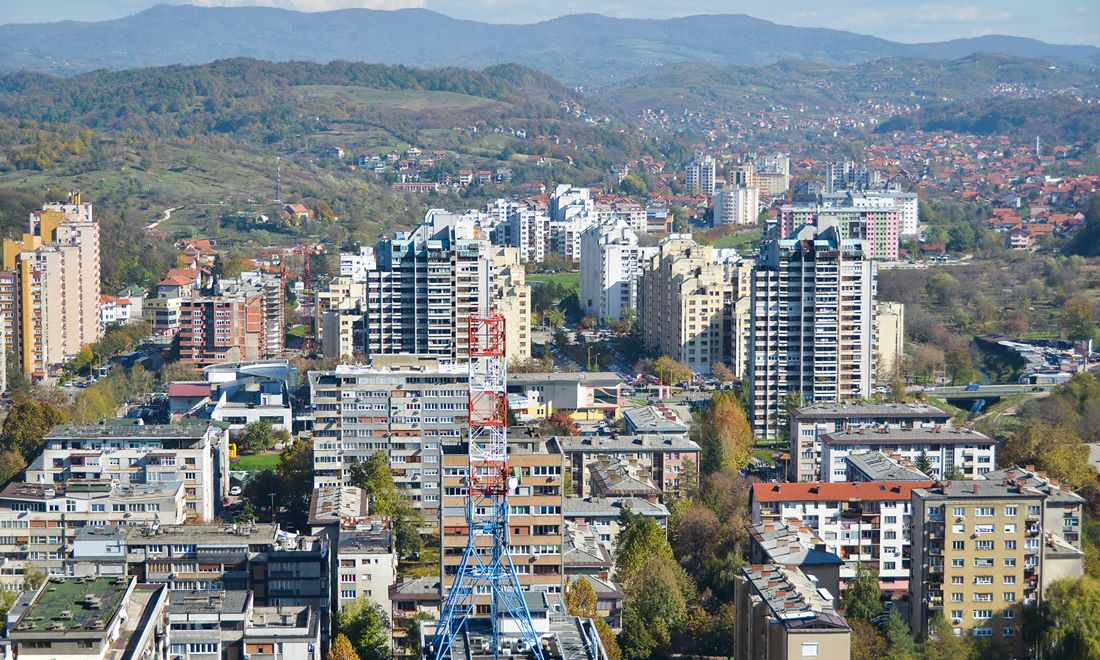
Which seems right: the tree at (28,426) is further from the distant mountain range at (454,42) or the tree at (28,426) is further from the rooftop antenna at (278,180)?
the distant mountain range at (454,42)

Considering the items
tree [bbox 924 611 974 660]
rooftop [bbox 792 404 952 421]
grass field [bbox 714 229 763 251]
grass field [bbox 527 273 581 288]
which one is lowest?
tree [bbox 924 611 974 660]

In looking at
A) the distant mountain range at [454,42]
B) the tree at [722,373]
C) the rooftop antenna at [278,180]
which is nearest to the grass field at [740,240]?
the rooftop antenna at [278,180]

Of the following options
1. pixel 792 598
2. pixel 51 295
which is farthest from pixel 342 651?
pixel 51 295

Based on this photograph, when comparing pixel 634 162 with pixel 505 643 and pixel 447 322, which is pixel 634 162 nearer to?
pixel 447 322

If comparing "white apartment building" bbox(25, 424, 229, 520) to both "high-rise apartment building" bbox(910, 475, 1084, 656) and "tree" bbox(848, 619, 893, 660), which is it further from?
"high-rise apartment building" bbox(910, 475, 1084, 656)

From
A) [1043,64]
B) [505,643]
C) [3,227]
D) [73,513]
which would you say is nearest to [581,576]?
[505,643]

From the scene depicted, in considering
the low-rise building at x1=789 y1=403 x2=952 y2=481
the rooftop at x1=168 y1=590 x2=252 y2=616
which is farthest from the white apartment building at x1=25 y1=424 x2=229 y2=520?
the low-rise building at x1=789 y1=403 x2=952 y2=481

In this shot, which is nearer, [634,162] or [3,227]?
[3,227]
